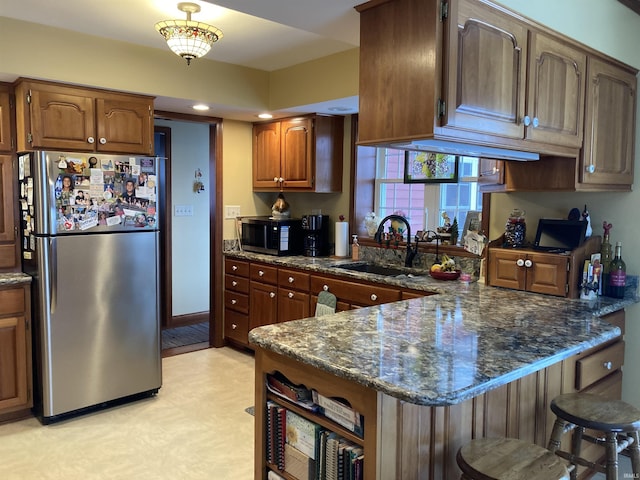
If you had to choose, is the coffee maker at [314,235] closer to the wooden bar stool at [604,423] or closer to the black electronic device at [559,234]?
the black electronic device at [559,234]

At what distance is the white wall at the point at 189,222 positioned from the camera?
5180 millimetres

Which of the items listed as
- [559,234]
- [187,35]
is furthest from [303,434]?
[187,35]

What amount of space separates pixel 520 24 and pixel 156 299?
2.79 m

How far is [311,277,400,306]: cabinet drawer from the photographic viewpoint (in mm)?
3191

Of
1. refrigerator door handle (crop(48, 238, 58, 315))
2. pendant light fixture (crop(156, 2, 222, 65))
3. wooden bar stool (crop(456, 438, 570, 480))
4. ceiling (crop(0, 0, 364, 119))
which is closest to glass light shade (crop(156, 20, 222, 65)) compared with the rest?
pendant light fixture (crop(156, 2, 222, 65))

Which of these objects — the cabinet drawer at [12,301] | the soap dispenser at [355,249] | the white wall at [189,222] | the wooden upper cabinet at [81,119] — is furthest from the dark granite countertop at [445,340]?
the white wall at [189,222]

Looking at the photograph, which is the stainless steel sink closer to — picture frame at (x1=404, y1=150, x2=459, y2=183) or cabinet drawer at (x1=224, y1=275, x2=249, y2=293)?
picture frame at (x1=404, y1=150, x2=459, y2=183)

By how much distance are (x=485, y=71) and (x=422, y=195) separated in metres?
2.05

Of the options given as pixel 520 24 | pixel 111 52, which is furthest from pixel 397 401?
pixel 111 52

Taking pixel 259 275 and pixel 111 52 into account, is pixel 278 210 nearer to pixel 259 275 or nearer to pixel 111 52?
pixel 259 275

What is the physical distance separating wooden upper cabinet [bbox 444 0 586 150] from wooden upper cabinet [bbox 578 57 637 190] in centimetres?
10

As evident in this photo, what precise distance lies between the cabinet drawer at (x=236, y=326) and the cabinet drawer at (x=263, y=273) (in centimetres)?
41

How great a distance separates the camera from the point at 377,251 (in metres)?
4.03

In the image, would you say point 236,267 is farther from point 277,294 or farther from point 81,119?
point 81,119
